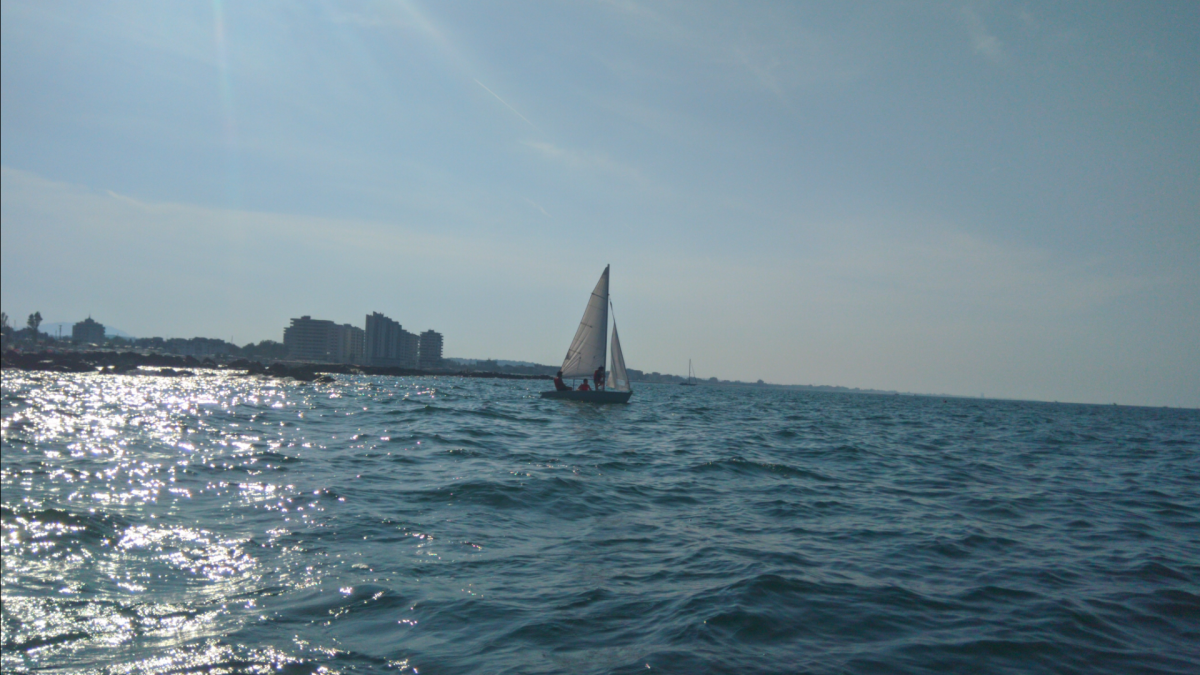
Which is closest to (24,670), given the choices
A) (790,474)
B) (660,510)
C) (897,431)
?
(660,510)

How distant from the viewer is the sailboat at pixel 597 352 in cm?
4334

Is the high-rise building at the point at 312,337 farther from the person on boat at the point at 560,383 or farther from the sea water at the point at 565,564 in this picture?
the sea water at the point at 565,564

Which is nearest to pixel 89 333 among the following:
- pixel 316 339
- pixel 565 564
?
pixel 565 564

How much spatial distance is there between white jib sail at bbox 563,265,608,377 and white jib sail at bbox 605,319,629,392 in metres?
0.76

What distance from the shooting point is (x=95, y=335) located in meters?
17.8

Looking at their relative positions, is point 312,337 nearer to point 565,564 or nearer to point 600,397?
point 600,397

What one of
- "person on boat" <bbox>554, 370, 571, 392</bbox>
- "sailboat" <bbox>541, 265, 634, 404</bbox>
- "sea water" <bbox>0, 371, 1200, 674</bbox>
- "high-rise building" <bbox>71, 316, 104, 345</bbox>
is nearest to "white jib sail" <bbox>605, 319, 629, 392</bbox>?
"sailboat" <bbox>541, 265, 634, 404</bbox>

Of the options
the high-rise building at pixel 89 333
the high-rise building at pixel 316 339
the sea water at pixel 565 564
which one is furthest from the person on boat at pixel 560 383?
the high-rise building at pixel 316 339

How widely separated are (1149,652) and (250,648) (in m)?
8.45

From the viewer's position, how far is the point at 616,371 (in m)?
44.0

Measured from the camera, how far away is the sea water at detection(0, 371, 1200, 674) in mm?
5887

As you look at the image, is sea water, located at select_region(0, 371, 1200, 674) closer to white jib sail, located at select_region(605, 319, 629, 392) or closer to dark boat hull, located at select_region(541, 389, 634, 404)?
dark boat hull, located at select_region(541, 389, 634, 404)

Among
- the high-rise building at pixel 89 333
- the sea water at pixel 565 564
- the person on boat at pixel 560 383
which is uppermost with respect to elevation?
the high-rise building at pixel 89 333

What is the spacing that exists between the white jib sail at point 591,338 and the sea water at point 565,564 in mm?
25847
